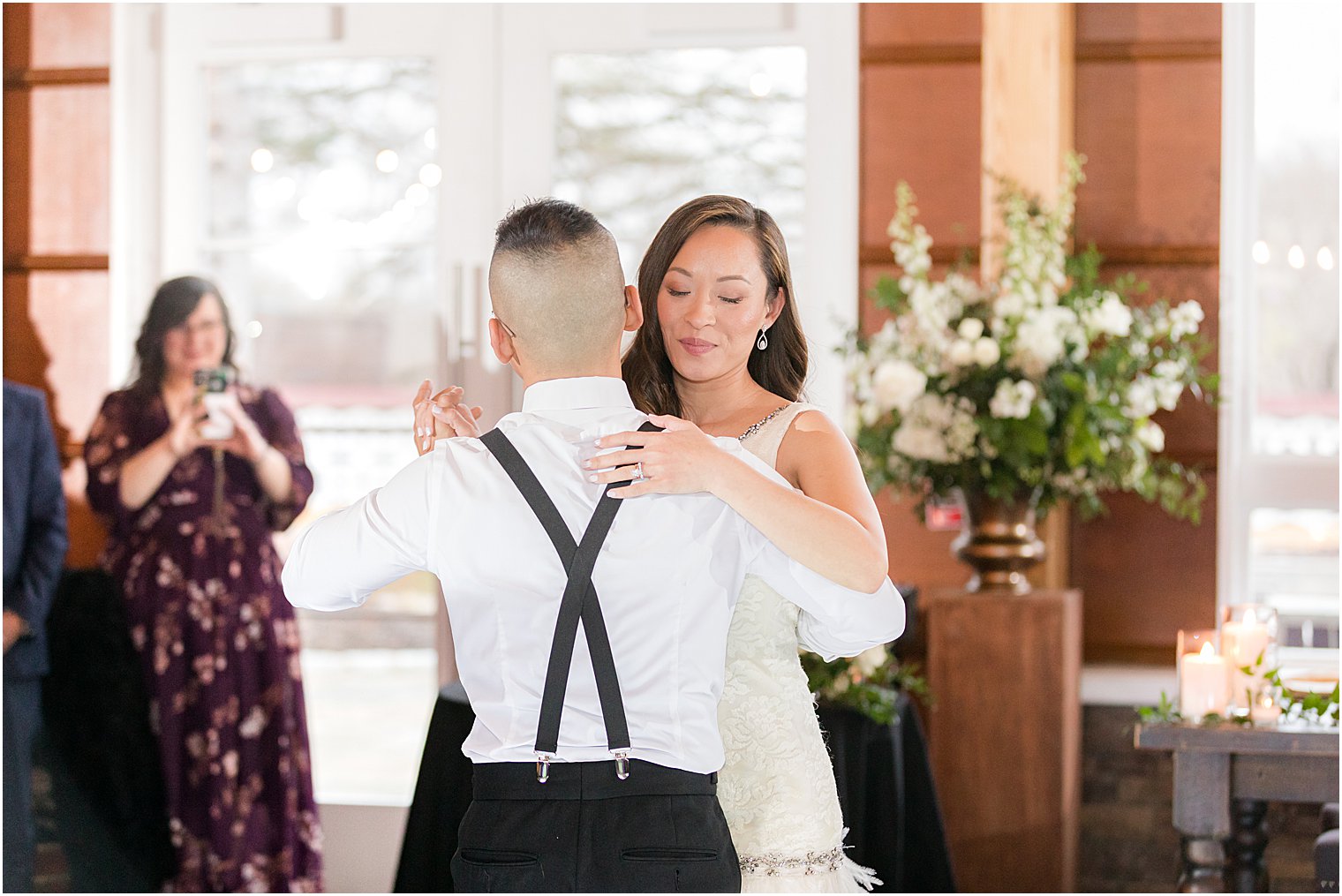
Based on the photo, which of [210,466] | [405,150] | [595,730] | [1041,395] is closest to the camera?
[595,730]

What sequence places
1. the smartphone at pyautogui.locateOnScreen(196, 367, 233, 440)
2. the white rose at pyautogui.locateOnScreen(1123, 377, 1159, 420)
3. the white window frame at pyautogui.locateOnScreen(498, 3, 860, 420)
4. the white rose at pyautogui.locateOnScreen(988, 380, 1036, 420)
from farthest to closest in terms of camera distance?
the white window frame at pyautogui.locateOnScreen(498, 3, 860, 420), the smartphone at pyautogui.locateOnScreen(196, 367, 233, 440), the white rose at pyautogui.locateOnScreen(1123, 377, 1159, 420), the white rose at pyautogui.locateOnScreen(988, 380, 1036, 420)

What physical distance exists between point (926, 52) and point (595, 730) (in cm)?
282

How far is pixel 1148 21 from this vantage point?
3762 mm

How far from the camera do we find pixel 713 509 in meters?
1.51

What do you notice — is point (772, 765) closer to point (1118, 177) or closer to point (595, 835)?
point (595, 835)

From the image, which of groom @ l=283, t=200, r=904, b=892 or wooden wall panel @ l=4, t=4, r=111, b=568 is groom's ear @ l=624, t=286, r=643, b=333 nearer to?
groom @ l=283, t=200, r=904, b=892

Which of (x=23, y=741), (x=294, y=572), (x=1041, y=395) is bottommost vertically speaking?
(x=23, y=741)

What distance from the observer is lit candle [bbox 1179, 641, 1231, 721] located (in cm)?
254

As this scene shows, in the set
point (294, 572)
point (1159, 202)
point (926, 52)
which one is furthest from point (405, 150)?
point (294, 572)

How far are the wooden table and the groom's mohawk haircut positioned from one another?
5.21 ft

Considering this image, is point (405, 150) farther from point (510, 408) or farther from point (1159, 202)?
point (1159, 202)

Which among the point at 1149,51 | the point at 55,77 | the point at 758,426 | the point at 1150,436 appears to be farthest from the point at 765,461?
the point at 55,77

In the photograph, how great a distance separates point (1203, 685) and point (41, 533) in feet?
9.16

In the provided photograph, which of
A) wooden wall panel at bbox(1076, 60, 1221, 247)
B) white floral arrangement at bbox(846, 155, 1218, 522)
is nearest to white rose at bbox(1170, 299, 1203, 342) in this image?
white floral arrangement at bbox(846, 155, 1218, 522)
